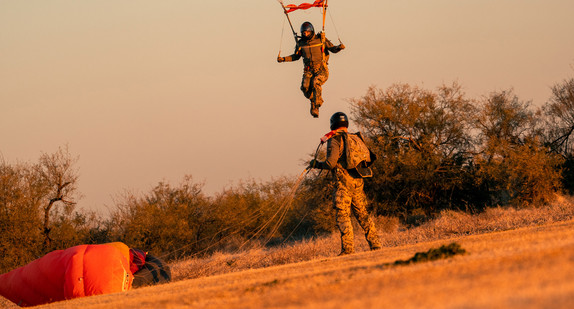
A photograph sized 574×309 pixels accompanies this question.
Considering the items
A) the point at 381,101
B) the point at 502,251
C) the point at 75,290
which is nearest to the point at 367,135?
the point at 381,101

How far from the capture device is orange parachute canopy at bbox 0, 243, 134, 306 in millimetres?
9477

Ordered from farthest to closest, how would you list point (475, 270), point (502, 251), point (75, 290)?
point (75, 290) < point (502, 251) < point (475, 270)

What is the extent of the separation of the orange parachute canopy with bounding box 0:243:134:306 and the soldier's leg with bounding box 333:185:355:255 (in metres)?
3.80

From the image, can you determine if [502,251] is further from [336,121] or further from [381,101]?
[381,101]

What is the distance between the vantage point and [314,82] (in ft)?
41.8

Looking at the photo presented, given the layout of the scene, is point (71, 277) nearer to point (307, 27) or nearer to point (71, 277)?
point (71, 277)

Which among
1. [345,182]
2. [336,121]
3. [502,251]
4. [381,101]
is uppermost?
[381,101]

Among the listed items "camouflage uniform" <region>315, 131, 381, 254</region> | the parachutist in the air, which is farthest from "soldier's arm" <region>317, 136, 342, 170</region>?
the parachutist in the air

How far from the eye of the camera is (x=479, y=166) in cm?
2294

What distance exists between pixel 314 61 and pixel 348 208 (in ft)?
10.0

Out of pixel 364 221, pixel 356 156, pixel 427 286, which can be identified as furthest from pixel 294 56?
pixel 427 286

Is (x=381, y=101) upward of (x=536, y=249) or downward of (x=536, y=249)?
upward

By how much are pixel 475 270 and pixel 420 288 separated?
31.7 inches

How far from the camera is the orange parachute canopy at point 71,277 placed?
9477 millimetres
